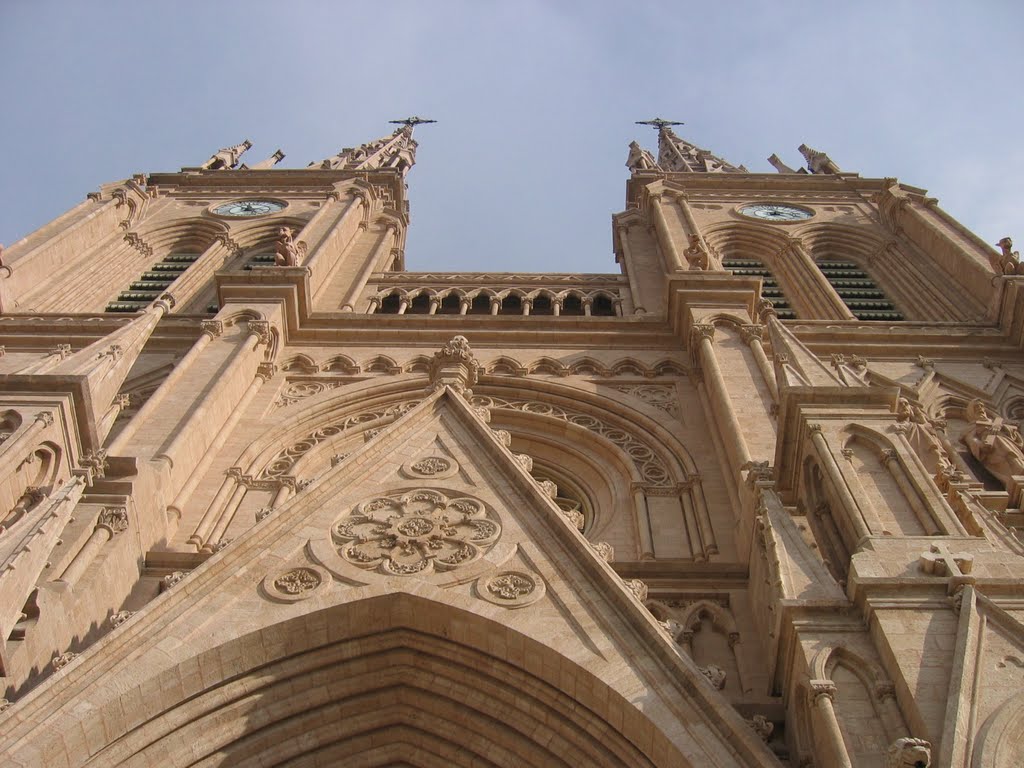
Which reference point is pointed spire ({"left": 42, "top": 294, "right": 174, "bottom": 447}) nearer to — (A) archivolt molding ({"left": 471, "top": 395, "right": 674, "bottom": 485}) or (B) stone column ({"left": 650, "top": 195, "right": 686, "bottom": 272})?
(A) archivolt molding ({"left": 471, "top": 395, "right": 674, "bottom": 485})

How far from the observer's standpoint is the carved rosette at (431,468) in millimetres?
12680

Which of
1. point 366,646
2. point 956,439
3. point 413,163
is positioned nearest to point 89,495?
point 366,646

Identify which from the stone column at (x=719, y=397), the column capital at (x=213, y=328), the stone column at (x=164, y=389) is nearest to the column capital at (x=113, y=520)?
A: the stone column at (x=164, y=389)

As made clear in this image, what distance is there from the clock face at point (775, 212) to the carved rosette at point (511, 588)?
23.4 metres

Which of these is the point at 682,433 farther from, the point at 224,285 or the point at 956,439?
the point at 224,285

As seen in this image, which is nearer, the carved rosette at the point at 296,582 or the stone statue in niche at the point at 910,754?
the stone statue in niche at the point at 910,754

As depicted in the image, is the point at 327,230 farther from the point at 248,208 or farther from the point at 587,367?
the point at 587,367

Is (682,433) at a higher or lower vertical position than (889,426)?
higher

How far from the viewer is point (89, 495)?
12.4 metres

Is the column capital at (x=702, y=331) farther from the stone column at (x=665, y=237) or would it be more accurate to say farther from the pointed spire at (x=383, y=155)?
the pointed spire at (x=383, y=155)

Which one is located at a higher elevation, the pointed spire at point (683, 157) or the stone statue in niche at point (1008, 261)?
the pointed spire at point (683, 157)

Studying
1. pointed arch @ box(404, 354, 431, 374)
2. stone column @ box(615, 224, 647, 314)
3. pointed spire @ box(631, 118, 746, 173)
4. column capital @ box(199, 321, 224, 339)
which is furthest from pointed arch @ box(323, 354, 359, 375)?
pointed spire @ box(631, 118, 746, 173)

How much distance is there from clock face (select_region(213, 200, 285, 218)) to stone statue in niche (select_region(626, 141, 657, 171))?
14.4 m

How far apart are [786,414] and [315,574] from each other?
5558 mm
